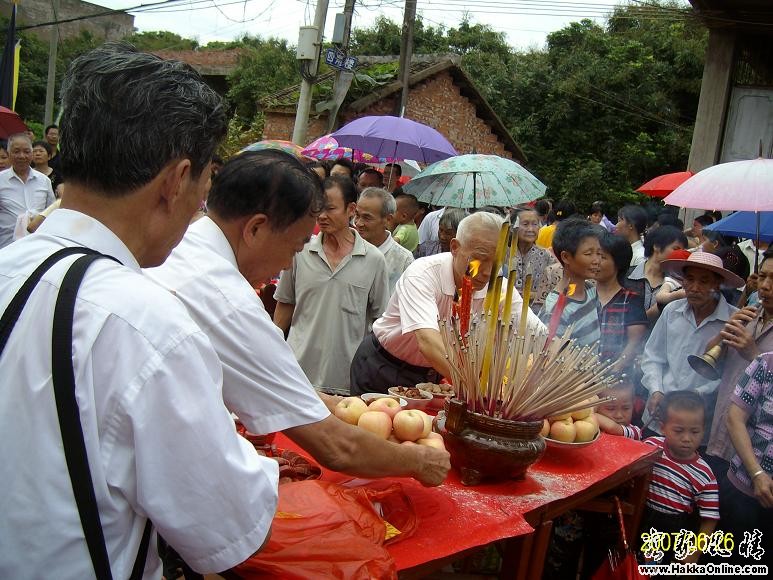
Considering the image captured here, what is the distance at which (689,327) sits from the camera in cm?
386

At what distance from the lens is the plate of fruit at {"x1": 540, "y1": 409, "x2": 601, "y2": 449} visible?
8.32ft

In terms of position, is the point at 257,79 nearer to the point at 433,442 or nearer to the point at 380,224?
the point at 380,224

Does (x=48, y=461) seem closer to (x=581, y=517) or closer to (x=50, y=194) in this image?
(x=581, y=517)

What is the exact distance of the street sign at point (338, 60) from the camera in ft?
30.7

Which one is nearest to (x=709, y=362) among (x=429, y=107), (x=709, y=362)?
(x=709, y=362)

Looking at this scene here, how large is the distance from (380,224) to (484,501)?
2909mm

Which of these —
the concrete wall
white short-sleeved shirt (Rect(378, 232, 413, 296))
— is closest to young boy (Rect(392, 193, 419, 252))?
white short-sleeved shirt (Rect(378, 232, 413, 296))

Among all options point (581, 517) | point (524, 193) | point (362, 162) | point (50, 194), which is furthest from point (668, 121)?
point (581, 517)

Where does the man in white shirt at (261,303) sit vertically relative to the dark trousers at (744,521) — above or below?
above

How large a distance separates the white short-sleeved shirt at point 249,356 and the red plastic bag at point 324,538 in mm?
210

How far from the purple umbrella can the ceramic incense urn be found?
220 inches

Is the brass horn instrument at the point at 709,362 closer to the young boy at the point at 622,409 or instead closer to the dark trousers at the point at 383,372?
the young boy at the point at 622,409

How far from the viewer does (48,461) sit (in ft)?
3.08

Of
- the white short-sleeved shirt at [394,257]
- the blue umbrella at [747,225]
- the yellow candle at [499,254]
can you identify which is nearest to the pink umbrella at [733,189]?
the blue umbrella at [747,225]
